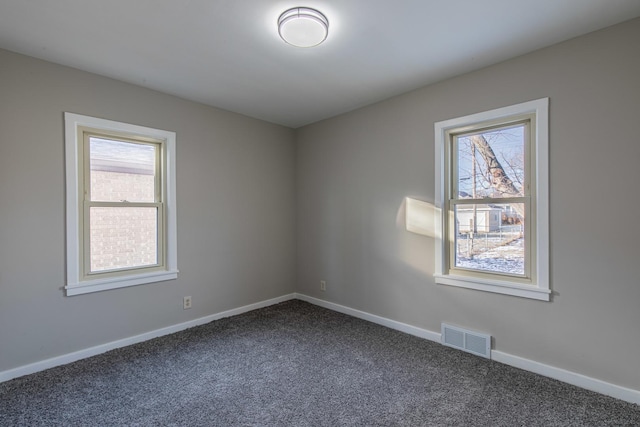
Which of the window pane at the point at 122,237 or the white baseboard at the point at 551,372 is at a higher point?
the window pane at the point at 122,237

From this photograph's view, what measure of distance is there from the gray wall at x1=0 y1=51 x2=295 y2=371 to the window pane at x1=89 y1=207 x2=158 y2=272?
0.82ft

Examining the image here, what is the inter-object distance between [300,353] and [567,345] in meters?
2.09

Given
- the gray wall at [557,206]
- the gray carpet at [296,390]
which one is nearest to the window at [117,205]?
the gray carpet at [296,390]

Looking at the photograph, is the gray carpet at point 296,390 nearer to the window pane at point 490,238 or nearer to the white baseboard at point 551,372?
the white baseboard at point 551,372

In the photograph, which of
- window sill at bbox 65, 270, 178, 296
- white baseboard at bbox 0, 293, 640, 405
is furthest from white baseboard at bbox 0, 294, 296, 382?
window sill at bbox 65, 270, 178, 296

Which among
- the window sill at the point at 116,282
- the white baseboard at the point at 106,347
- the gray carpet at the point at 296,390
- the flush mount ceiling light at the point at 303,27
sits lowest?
the gray carpet at the point at 296,390

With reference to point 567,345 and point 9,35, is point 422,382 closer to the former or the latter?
point 567,345

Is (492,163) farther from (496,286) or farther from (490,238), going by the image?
(496,286)

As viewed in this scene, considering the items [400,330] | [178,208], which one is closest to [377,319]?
[400,330]

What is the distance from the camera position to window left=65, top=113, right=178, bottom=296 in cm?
272

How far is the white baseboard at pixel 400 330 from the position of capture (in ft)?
7.14

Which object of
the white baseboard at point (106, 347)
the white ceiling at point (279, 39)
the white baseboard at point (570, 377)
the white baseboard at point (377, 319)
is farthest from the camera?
the white baseboard at point (377, 319)

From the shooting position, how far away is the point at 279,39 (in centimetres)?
230

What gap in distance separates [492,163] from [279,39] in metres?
2.06
